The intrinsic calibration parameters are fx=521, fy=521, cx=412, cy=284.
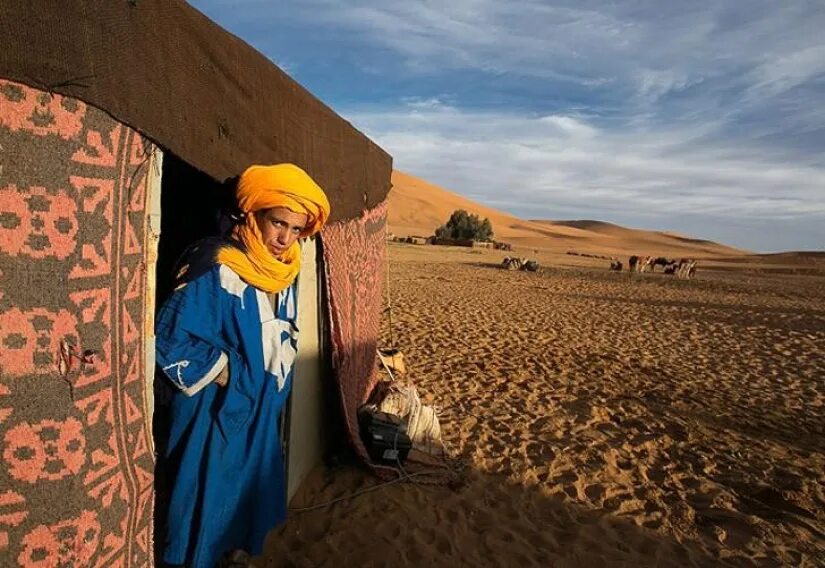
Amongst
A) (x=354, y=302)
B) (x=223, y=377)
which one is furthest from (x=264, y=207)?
(x=354, y=302)

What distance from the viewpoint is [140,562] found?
175 centimetres

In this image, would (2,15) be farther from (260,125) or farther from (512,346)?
(512,346)

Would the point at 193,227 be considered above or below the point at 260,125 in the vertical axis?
below

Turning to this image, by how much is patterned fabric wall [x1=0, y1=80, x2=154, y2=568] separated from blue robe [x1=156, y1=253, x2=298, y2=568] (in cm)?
33

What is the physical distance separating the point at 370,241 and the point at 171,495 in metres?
2.85

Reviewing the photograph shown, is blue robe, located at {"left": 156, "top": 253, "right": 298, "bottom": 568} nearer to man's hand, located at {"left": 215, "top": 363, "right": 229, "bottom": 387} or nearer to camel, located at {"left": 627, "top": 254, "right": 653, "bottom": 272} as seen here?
man's hand, located at {"left": 215, "top": 363, "right": 229, "bottom": 387}

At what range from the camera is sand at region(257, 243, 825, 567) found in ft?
10.6

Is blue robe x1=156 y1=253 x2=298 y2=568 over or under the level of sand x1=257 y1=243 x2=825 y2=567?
over

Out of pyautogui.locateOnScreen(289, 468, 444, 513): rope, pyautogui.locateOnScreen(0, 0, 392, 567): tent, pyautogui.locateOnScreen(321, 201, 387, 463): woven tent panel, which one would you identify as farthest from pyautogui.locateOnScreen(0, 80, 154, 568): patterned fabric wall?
pyautogui.locateOnScreen(321, 201, 387, 463): woven tent panel

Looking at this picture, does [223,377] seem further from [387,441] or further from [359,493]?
[387,441]

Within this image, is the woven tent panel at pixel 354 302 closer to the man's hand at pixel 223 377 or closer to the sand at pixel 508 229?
the man's hand at pixel 223 377

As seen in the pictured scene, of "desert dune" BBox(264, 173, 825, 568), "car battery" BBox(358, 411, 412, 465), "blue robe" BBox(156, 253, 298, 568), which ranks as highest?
"blue robe" BBox(156, 253, 298, 568)

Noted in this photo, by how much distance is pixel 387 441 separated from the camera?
3.90 metres

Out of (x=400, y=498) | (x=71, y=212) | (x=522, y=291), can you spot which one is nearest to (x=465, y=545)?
(x=400, y=498)
